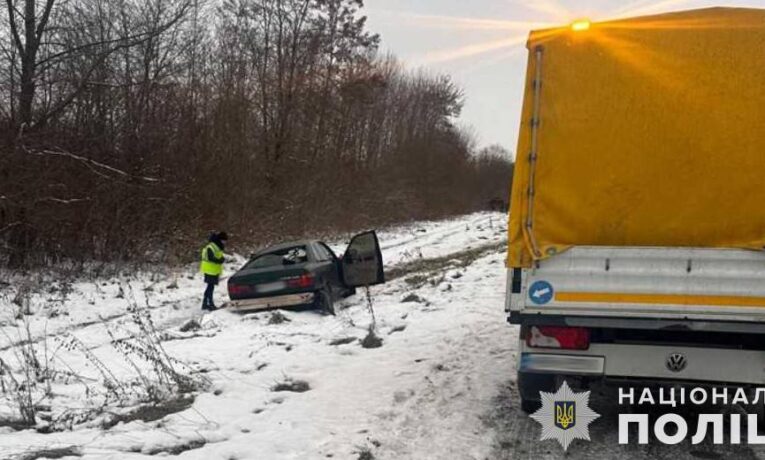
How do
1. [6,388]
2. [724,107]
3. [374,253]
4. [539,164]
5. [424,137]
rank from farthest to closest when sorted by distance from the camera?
[424,137] → [374,253] → [6,388] → [539,164] → [724,107]

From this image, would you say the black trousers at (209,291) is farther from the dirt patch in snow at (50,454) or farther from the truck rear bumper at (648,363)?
the truck rear bumper at (648,363)

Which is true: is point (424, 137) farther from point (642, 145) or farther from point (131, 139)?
point (642, 145)

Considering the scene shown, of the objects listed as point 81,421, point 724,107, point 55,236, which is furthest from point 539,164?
point 55,236

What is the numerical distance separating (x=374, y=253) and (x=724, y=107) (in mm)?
7296

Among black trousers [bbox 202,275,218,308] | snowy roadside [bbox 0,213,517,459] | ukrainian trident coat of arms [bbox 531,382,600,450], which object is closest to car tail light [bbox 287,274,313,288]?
snowy roadside [bbox 0,213,517,459]

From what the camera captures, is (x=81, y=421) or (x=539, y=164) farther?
(x=81, y=421)

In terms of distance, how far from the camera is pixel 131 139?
1838 centimetres

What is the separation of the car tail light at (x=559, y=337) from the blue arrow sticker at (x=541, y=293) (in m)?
0.26

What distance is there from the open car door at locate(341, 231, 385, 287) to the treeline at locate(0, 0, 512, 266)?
26.4 ft

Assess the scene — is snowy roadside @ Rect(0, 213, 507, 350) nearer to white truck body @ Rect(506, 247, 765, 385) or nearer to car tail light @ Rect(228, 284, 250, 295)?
car tail light @ Rect(228, 284, 250, 295)

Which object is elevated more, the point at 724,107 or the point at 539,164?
the point at 724,107

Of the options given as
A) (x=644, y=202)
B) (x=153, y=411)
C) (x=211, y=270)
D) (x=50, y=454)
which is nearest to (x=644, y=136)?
(x=644, y=202)

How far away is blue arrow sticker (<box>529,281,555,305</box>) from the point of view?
14.7 ft

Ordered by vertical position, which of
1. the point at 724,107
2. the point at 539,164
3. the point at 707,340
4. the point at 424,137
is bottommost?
the point at 707,340
